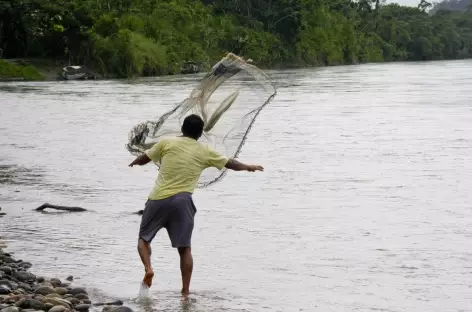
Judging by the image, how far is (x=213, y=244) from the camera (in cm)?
1200

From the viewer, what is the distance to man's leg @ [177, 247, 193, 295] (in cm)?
866

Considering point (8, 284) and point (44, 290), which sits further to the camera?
point (8, 284)

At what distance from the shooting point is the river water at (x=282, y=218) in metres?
9.73

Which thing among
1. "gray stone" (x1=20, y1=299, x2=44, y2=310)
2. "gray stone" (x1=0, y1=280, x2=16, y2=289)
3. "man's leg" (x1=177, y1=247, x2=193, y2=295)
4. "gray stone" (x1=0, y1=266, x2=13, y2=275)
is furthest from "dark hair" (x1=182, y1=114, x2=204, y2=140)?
"gray stone" (x1=0, y1=266, x2=13, y2=275)

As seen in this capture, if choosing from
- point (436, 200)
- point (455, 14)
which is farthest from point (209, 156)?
point (455, 14)

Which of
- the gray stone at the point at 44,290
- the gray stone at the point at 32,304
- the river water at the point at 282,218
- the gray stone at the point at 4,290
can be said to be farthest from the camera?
the river water at the point at 282,218

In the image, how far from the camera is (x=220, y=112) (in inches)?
392

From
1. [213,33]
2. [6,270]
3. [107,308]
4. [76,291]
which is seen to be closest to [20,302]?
[107,308]

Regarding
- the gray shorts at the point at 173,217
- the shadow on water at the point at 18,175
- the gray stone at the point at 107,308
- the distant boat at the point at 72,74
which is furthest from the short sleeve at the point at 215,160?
the distant boat at the point at 72,74

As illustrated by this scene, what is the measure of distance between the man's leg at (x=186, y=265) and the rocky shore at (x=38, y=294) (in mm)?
635

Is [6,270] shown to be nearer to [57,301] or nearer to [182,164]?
[57,301]

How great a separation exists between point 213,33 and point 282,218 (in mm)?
73211

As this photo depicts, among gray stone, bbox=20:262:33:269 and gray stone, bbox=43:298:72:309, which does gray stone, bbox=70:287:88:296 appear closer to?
gray stone, bbox=43:298:72:309

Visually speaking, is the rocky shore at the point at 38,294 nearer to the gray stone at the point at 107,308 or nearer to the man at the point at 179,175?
the gray stone at the point at 107,308
